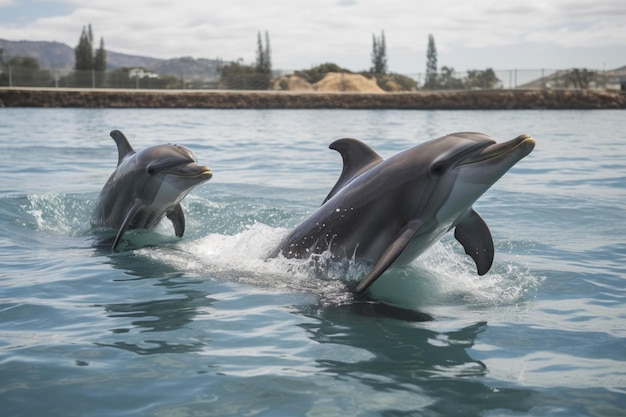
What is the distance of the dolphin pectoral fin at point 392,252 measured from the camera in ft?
17.8

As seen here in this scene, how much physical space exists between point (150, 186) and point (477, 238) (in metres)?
3.63

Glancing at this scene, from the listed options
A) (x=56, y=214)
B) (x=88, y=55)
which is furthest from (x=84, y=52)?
(x=56, y=214)

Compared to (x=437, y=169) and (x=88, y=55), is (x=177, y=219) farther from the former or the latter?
(x=88, y=55)

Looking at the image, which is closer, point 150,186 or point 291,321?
point 291,321

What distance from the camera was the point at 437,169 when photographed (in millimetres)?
5844

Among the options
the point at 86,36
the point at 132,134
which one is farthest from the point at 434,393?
the point at 86,36

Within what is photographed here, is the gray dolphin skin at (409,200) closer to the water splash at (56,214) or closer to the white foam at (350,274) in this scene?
the white foam at (350,274)

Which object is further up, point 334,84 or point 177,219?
point 334,84

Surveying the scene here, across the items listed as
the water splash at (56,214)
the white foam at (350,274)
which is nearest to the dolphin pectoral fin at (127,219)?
the white foam at (350,274)

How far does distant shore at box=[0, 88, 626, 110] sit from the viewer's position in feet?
176

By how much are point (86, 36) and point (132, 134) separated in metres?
57.8

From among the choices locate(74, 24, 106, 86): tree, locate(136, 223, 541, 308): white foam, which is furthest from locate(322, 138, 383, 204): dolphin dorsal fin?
locate(74, 24, 106, 86): tree

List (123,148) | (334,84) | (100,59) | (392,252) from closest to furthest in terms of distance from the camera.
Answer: (392,252) → (123,148) → (334,84) → (100,59)

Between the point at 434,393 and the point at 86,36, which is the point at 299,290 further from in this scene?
the point at 86,36
